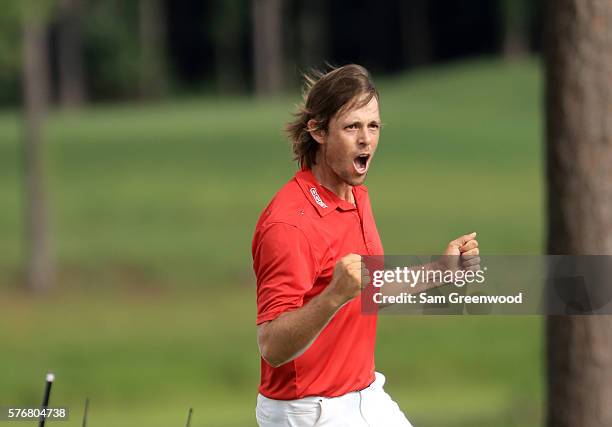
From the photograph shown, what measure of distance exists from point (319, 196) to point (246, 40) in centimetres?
8332

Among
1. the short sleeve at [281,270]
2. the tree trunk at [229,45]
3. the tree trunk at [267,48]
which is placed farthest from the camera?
the tree trunk at [229,45]

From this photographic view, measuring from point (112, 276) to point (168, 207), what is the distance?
671cm

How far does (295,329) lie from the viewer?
14.1ft

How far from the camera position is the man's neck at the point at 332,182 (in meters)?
4.81

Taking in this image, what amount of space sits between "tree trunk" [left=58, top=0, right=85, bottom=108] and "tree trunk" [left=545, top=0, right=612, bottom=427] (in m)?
70.6

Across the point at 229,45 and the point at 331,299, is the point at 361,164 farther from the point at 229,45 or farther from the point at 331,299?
the point at 229,45

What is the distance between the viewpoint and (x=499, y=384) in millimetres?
19297

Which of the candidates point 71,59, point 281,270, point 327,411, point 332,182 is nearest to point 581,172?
point 332,182

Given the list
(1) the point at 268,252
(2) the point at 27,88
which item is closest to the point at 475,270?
(1) the point at 268,252

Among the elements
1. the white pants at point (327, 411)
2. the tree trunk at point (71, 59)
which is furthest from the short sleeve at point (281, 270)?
the tree trunk at point (71, 59)

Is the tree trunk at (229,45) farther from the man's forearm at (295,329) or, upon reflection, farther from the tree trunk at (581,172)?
the man's forearm at (295,329)

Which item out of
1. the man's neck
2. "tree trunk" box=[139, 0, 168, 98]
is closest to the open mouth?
the man's neck

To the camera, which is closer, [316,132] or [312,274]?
[312,274]

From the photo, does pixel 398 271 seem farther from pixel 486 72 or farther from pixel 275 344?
pixel 486 72
